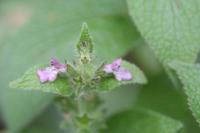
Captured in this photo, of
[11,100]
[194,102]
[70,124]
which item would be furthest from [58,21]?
[194,102]

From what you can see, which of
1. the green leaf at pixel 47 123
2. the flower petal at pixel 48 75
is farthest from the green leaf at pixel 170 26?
the green leaf at pixel 47 123

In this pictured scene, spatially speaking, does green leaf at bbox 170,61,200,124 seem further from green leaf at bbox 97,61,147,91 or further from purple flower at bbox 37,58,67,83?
purple flower at bbox 37,58,67,83

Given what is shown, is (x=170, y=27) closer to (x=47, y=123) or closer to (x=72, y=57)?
(x=72, y=57)

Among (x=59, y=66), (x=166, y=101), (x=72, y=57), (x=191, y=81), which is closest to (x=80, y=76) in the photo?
(x=59, y=66)

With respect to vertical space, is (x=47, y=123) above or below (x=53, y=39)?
below

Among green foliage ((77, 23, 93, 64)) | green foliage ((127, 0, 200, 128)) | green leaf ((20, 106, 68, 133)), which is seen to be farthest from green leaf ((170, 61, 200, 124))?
green leaf ((20, 106, 68, 133))

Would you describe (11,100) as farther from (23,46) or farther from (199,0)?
(199,0)

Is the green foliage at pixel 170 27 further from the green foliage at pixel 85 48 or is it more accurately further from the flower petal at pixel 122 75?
the green foliage at pixel 85 48
